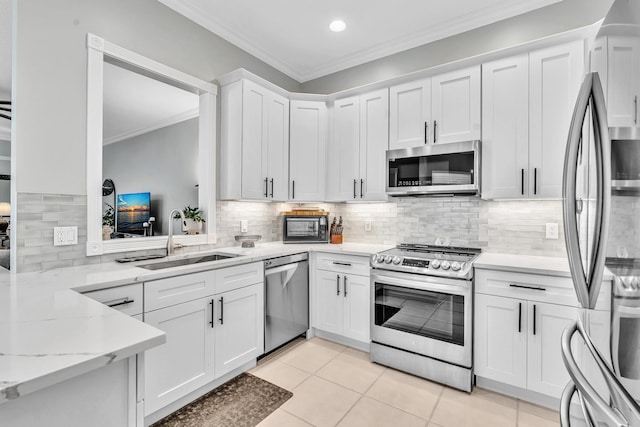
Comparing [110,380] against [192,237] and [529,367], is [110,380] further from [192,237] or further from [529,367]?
[529,367]

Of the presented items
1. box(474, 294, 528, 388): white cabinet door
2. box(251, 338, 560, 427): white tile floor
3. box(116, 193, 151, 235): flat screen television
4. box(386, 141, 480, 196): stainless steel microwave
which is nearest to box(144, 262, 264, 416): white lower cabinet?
box(251, 338, 560, 427): white tile floor

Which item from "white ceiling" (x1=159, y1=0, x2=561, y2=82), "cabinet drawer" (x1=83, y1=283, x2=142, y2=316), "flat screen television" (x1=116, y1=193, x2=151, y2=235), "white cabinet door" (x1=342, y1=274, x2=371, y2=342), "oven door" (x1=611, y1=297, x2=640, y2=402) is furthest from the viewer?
"flat screen television" (x1=116, y1=193, x2=151, y2=235)

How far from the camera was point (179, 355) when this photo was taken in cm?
196

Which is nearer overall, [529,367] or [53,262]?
[53,262]

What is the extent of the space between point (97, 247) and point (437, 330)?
2.51 meters

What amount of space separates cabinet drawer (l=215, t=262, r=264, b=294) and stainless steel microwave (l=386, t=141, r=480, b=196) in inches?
54.7

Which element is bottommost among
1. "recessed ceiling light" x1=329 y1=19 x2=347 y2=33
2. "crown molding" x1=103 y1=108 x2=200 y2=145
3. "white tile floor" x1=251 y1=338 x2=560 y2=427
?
"white tile floor" x1=251 y1=338 x2=560 y2=427

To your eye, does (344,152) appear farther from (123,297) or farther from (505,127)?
(123,297)

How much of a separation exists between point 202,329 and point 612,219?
2.16 metres

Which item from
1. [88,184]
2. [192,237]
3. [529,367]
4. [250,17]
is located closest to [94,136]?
[88,184]

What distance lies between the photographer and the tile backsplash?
1.86 meters

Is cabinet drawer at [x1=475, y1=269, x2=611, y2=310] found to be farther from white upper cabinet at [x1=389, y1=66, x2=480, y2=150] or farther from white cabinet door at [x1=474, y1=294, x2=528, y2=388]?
white upper cabinet at [x1=389, y1=66, x2=480, y2=150]

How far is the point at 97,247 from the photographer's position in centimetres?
Result: 210

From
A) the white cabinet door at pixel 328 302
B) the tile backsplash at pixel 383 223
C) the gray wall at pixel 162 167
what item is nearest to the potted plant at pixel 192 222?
the tile backsplash at pixel 383 223
